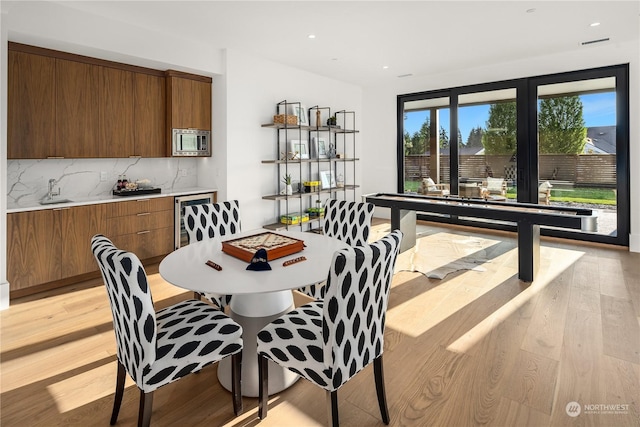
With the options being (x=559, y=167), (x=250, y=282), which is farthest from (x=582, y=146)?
(x=250, y=282)

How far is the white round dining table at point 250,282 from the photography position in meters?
1.74

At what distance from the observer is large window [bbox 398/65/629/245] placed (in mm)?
5086

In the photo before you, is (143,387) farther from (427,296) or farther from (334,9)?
(334,9)

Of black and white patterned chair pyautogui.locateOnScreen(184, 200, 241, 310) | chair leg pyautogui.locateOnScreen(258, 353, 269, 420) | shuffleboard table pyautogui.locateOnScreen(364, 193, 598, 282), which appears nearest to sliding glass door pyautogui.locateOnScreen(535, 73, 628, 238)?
shuffleboard table pyautogui.locateOnScreen(364, 193, 598, 282)

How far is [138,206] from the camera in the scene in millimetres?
4188

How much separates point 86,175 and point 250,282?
11.7ft

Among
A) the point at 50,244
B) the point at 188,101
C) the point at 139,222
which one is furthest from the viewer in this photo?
the point at 188,101

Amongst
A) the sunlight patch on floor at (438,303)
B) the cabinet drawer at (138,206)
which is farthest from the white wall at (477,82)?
the cabinet drawer at (138,206)

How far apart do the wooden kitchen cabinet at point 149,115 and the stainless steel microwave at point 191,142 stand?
0.16m

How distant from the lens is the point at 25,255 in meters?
3.40

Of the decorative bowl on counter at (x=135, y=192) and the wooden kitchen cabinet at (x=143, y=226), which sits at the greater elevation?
the decorative bowl on counter at (x=135, y=192)

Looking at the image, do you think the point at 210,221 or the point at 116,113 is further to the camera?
the point at 116,113

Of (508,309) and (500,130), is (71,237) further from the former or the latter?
(500,130)

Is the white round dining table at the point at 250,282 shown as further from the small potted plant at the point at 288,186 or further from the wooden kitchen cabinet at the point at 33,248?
the small potted plant at the point at 288,186
